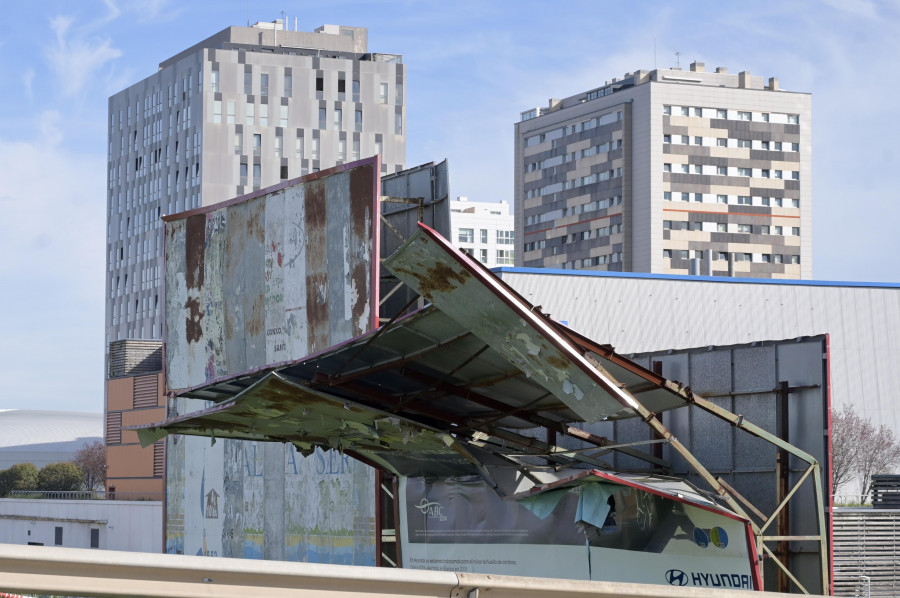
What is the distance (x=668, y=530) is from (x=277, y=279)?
1208 cm

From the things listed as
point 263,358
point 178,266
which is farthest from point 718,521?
point 178,266

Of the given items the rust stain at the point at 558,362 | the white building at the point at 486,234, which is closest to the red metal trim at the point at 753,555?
the rust stain at the point at 558,362

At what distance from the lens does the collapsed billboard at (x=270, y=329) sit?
66.0 ft

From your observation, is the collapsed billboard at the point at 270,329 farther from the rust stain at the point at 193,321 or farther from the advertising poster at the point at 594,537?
the advertising poster at the point at 594,537

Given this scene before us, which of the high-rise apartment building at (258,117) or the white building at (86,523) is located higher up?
the high-rise apartment building at (258,117)

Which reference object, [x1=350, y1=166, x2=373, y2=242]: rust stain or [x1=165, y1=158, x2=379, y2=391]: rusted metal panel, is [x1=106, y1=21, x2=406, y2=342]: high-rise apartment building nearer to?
[x1=165, y1=158, x2=379, y2=391]: rusted metal panel

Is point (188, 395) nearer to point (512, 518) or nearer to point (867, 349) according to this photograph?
point (512, 518)

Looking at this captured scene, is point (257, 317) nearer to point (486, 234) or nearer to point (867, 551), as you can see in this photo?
point (867, 551)

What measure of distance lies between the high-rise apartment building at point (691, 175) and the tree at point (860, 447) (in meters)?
66.2

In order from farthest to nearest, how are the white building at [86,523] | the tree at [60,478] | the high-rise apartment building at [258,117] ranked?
the high-rise apartment building at [258,117] → the tree at [60,478] → the white building at [86,523]

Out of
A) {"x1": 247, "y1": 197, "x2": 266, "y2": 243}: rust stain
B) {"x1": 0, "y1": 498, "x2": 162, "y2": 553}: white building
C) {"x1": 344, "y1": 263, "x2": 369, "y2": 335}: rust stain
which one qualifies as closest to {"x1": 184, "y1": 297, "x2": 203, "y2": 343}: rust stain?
{"x1": 247, "y1": 197, "x2": 266, "y2": 243}: rust stain

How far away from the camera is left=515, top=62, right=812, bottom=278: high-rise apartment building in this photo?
12875 cm

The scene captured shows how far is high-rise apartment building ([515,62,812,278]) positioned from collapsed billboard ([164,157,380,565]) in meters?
107

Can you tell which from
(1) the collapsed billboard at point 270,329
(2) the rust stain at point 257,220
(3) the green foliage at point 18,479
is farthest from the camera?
(3) the green foliage at point 18,479
